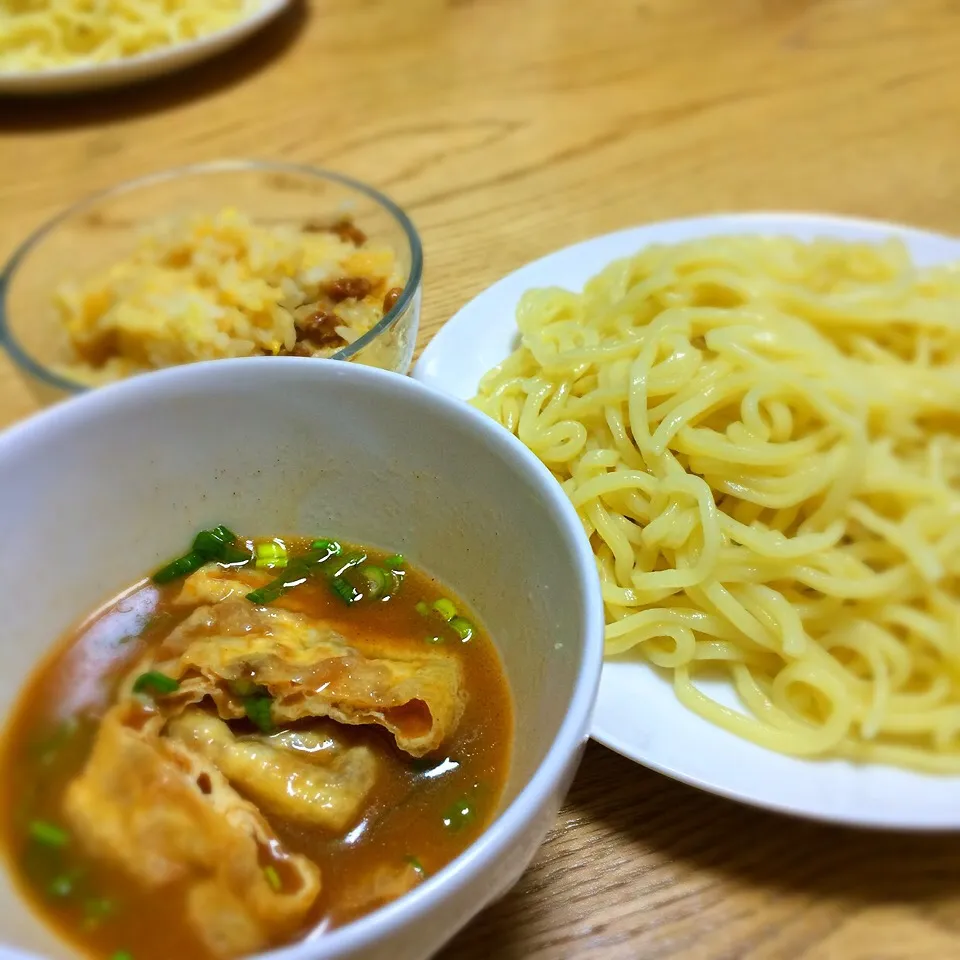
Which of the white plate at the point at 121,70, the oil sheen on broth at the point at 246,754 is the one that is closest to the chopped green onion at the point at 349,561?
the oil sheen on broth at the point at 246,754

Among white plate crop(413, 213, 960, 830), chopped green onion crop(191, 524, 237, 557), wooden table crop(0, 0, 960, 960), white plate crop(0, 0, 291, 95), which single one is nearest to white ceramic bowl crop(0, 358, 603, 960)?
chopped green onion crop(191, 524, 237, 557)

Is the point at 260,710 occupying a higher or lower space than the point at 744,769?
higher

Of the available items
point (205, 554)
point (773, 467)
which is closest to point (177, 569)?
point (205, 554)

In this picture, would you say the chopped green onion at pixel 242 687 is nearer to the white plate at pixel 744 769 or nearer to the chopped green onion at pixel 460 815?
the chopped green onion at pixel 460 815

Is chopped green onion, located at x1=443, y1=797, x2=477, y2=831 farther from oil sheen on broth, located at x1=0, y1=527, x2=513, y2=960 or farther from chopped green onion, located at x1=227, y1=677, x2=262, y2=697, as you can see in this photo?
chopped green onion, located at x1=227, y1=677, x2=262, y2=697

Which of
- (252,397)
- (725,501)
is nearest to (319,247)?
(252,397)

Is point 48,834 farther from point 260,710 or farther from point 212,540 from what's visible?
point 212,540

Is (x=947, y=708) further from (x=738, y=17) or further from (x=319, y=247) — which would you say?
(x=738, y=17)
